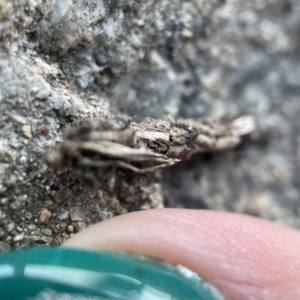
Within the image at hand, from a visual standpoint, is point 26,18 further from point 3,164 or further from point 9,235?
point 9,235

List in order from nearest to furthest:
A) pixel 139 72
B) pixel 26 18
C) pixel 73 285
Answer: pixel 73 285
pixel 26 18
pixel 139 72

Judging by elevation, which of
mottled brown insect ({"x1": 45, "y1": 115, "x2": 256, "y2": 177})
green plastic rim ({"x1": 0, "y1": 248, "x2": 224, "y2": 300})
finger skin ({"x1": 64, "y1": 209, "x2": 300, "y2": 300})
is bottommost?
green plastic rim ({"x1": 0, "y1": 248, "x2": 224, "y2": 300})

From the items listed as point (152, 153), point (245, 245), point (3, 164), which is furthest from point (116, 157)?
point (245, 245)

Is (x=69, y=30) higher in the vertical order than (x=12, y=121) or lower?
higher

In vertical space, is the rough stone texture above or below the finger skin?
above

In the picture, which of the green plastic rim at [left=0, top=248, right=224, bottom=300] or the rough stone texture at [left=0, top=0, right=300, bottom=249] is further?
the rough stone texture at [left=0, top=0, right=300, bottom=249]

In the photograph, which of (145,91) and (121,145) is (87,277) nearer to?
(121,145)
